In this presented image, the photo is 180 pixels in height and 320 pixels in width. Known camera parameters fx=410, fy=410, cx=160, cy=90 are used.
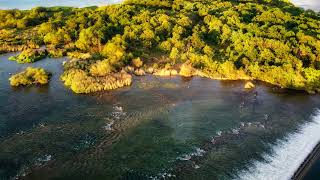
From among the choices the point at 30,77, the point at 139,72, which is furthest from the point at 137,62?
the point at 30,77

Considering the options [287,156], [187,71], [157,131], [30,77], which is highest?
[187,71]

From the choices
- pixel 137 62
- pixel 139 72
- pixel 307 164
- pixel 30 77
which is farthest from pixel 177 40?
pixel 307 164

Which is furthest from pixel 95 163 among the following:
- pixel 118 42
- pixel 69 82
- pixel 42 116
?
pixel 118 42

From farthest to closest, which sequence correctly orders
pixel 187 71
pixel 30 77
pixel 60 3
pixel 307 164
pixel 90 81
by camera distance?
pixel 60 3 < pixel 187 71 < pixel 30 77 < pixel 90 81 < pixel 307 164

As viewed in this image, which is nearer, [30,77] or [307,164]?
[307,164]

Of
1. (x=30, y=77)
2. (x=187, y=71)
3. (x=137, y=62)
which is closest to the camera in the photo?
(x=30, y=77)

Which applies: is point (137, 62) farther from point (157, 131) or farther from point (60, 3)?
point (60, 3)

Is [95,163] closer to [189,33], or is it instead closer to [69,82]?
[69,82]

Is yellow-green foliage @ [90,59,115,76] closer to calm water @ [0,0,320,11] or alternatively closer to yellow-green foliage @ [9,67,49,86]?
yellow-green foliage @ [9,67,49,86]

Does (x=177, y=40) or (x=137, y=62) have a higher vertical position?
(x=177, y=40)
